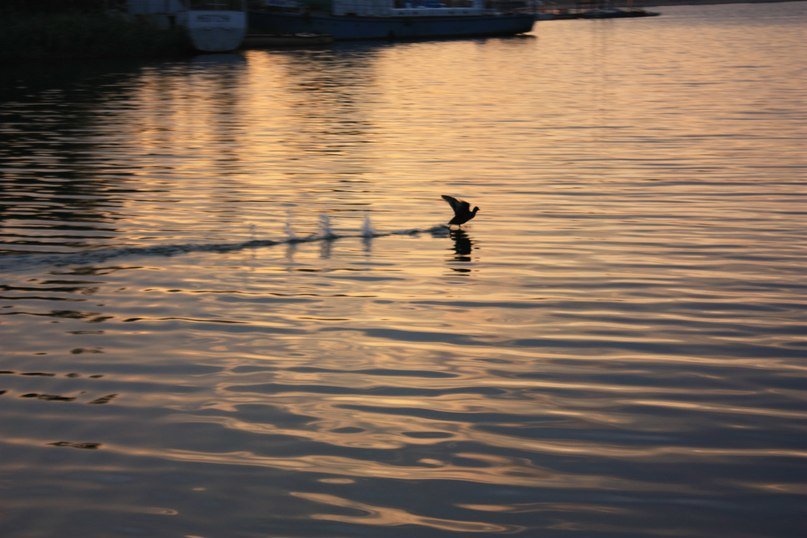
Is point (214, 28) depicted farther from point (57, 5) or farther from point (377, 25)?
point (377, 25)

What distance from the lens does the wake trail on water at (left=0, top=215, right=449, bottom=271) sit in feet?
42.5

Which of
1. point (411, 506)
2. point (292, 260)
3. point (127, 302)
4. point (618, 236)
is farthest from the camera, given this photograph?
point (618, 236)

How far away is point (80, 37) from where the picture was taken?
56.9 m

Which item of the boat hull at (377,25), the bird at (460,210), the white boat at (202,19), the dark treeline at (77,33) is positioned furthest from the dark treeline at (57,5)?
the bird at (460,210)

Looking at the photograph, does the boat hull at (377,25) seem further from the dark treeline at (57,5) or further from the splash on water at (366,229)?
the splash on water at (366,229)

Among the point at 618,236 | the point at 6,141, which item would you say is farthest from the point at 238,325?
the point at 6,141

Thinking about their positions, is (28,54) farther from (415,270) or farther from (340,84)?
(415,270)

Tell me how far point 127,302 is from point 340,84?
32.5m

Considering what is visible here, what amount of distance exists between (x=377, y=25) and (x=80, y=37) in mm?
25373

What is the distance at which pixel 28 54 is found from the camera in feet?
182

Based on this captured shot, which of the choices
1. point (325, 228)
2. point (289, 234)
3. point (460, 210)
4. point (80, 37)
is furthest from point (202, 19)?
point (460, 210)

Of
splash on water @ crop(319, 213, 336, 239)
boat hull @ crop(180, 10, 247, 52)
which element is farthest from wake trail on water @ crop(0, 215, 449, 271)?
boat hull @ crop(180, 10, 247, 52)

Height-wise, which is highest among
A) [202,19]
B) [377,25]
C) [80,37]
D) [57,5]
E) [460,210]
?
[57,5]

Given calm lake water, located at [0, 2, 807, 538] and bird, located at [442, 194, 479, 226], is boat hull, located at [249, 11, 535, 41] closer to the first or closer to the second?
calm lake water, located at [0, 2, 807, 538]
